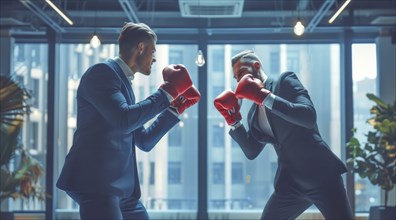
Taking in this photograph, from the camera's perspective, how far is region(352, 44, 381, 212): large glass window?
8.66 meters

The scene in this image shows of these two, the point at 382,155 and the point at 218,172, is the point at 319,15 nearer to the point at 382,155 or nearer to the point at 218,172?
the point at 382,155

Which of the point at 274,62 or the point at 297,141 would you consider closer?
the point at 297,141

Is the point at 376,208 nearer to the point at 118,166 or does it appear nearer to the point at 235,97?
the point at 235,97

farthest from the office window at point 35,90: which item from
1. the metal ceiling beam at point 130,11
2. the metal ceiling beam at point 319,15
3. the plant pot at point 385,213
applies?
the plant pot at point 385,213

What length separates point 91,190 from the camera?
95.0 inches

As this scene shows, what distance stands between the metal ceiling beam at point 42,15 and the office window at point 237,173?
3069 millimetres

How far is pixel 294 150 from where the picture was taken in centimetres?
313

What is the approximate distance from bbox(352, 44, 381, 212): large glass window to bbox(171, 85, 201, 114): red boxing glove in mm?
5950

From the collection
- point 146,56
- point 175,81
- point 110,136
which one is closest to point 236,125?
point 175,81

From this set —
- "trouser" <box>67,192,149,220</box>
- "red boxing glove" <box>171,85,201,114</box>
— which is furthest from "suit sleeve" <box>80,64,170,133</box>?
"red boxing glove" <box>171,85,201,114</box>

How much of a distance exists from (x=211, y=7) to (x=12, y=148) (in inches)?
113

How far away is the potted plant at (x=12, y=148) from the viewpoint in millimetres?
6926

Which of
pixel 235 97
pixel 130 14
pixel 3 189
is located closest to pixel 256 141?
pixel 235 97

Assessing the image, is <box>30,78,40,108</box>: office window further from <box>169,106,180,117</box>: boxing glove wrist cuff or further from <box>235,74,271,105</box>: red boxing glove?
<box>169,106,180,117</box>: boxing glove wrist cuff
